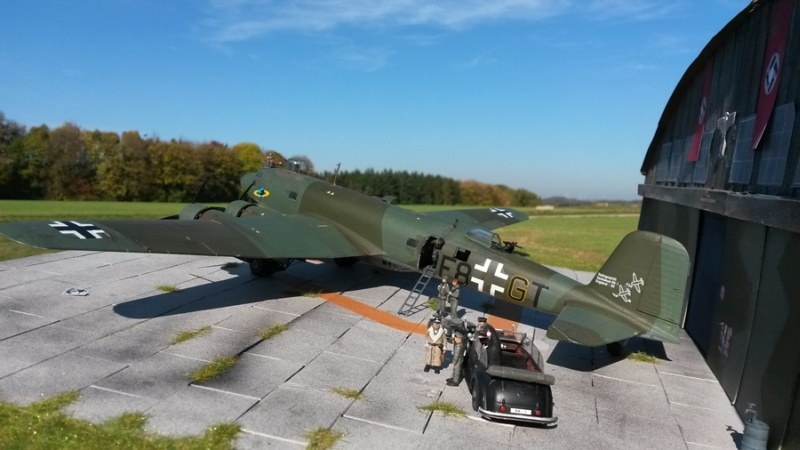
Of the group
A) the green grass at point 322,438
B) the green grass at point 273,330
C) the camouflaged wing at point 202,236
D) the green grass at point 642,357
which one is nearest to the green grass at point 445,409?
the green grass at point 322,438

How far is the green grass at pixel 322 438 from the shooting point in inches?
361

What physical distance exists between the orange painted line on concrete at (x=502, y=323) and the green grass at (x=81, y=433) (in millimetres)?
10273

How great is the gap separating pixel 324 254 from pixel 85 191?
77391 millimetres

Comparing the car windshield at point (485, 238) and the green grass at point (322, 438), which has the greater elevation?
the car windshield at point (485, 238)

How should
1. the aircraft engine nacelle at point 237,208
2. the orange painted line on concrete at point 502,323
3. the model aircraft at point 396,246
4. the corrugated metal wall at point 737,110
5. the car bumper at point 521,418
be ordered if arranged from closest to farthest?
the car bumper at point 521,418
the corrugated metal wall at point 737,110
the model aircraft at point 396,246
the orange painted line on concrete at point 502,323
the aircraft engine nacelle at point 237,208

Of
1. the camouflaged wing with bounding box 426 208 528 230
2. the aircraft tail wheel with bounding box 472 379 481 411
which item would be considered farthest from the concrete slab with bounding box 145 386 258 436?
the camouflaged wing with bounding box 426 208 528 230

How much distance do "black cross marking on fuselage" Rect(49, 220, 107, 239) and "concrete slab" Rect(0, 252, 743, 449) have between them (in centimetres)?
A: 258

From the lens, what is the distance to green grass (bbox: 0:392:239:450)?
28.5ft

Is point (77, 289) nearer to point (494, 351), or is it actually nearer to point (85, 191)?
point (494, 351)

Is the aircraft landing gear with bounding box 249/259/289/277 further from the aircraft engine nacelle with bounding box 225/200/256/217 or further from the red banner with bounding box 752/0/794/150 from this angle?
the red banner with bounding box 752/0/794/150

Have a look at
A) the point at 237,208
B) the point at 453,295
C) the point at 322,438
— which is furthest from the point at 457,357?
the point at 237,208

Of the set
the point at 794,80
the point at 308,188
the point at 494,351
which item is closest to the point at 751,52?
the point at 794,80

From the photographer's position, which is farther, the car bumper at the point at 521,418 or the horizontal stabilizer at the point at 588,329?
the horizontal stabilizer at the point at 588,329

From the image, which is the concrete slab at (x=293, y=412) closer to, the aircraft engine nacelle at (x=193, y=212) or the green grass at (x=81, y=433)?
the green grass at (x=81, y=433)
